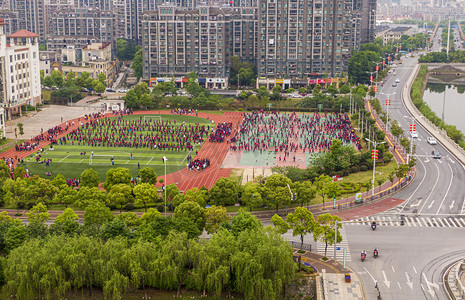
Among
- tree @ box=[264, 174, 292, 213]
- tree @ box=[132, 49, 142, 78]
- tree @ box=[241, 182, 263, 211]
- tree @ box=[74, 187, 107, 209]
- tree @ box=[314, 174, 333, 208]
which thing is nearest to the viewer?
tree @ box=[74, 187, 107, 209]

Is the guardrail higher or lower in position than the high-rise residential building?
lower

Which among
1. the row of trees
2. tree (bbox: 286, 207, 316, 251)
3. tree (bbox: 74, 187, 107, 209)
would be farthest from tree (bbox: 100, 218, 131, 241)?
tree (bbox: 286, 207, 316, 251)

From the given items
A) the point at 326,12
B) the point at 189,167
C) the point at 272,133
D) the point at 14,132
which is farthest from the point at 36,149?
the point at 326,12

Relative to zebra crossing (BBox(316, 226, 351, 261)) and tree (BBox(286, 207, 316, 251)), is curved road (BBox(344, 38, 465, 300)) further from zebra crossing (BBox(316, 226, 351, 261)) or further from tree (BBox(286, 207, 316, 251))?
tree (BBox(286, 207, 316, 251))

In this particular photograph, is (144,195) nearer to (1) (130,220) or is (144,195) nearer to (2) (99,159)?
(1) (130,220)

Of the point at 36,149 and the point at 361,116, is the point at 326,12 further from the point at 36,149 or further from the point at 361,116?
the point at 36,149
